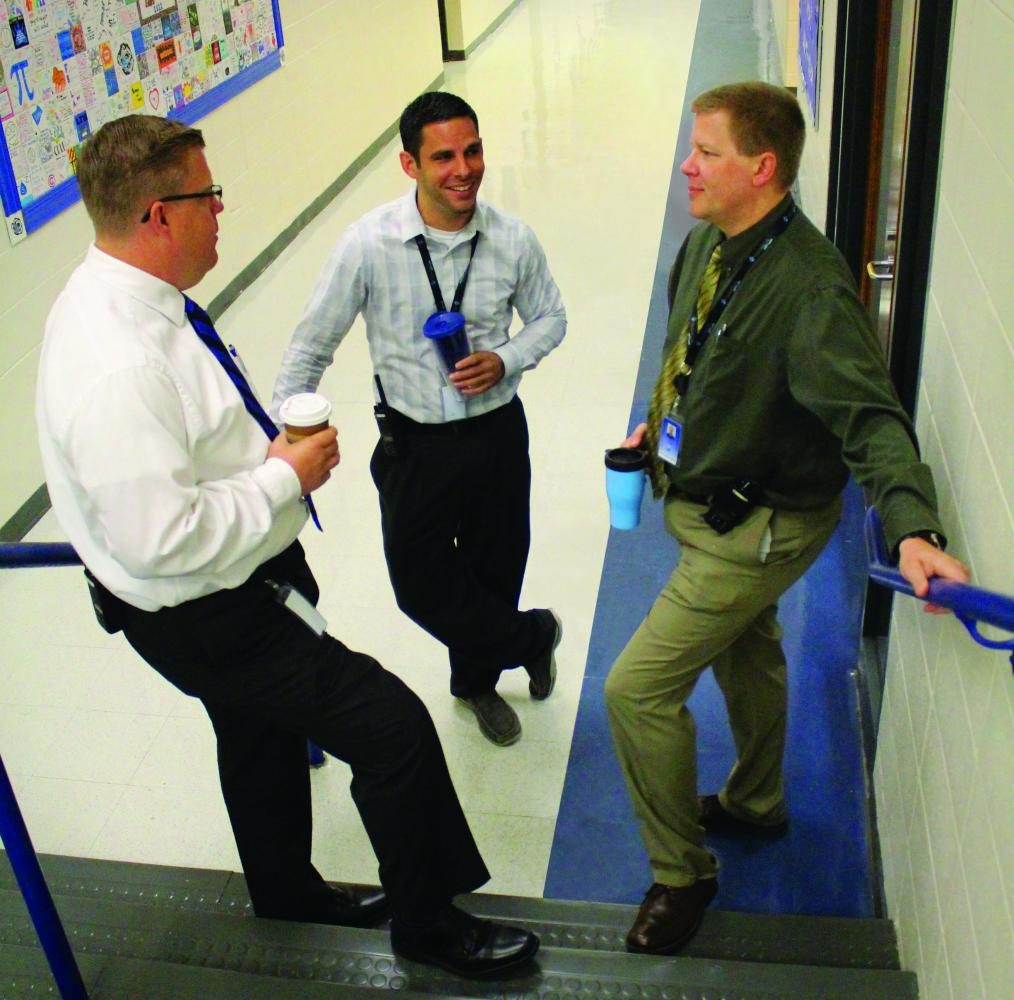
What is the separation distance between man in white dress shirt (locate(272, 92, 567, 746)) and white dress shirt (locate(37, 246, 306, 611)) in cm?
76

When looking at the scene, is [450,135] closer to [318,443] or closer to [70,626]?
[318,443]

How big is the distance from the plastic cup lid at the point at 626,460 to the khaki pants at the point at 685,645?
0.11 metres

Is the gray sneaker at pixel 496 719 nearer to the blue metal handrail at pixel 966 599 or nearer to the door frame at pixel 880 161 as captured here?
the door frame at pixel 880 161

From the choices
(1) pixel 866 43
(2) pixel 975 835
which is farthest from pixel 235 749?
(1) pixel 866 43

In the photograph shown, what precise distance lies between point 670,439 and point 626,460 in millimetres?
138

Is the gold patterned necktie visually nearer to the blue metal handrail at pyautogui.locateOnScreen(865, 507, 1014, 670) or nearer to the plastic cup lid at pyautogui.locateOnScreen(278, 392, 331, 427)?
the blue metal handrail at pyautogui.locateOnScreen(865, 507, 1014, 670)

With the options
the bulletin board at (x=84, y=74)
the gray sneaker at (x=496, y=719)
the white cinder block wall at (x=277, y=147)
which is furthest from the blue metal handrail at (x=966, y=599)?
the bulletin board at (x=84, y=74)

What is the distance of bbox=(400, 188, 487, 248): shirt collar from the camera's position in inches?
110

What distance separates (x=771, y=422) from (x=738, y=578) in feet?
1.12

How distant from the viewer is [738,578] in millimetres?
2416

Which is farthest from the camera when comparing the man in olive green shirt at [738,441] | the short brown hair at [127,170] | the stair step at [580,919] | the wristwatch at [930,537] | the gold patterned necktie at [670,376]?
the stair step at [580,919]

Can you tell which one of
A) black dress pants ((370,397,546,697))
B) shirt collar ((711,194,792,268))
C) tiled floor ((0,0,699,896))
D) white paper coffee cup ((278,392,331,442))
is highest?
shirt collar ((711,194,792,268))

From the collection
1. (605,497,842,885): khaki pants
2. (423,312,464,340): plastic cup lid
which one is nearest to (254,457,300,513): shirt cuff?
(423,312,464,340): plastic cup lid

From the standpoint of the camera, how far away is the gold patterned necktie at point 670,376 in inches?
93.9
